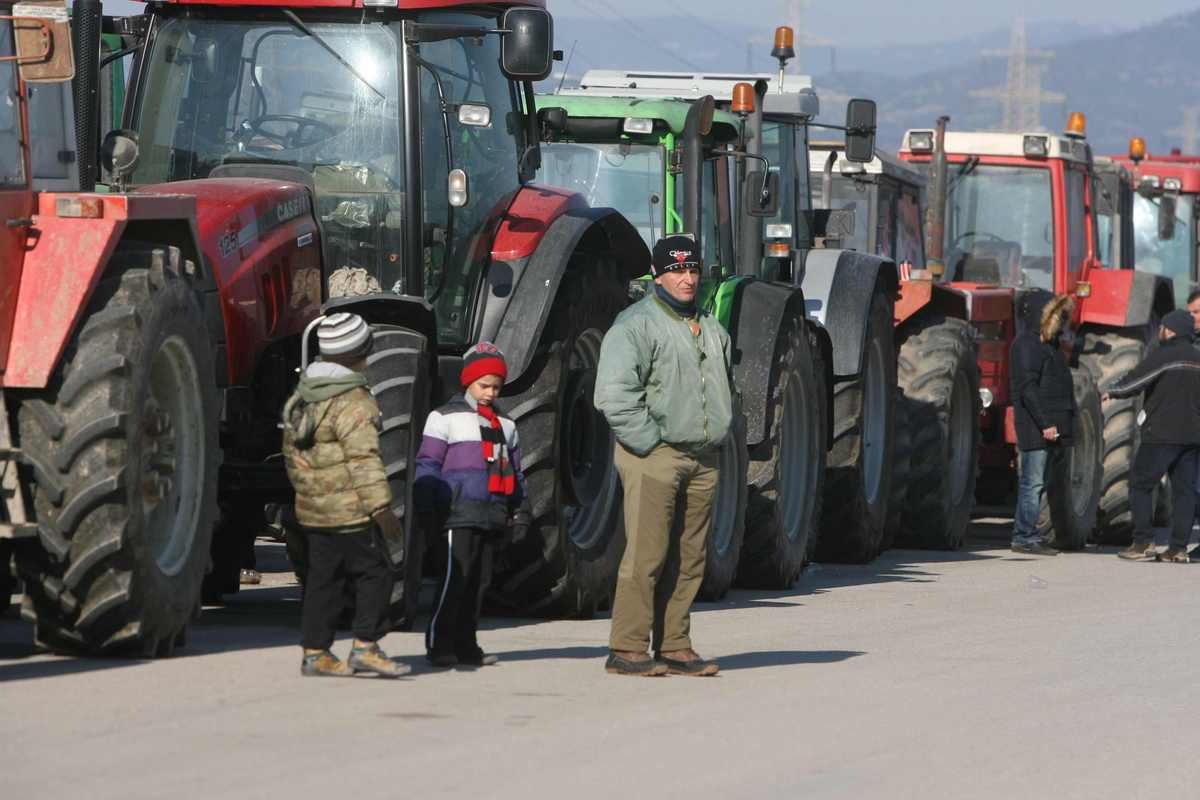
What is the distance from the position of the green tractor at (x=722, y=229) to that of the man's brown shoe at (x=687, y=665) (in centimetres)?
329

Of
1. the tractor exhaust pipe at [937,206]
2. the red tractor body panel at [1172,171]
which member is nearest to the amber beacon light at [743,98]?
the tractor exhaust pipe at [937,206]

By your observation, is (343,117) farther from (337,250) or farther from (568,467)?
(568,467)

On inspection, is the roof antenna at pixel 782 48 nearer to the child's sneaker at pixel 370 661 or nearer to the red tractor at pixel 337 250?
the red tractor at pixel 337 250

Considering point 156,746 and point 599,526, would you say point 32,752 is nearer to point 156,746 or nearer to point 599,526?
point 156,746

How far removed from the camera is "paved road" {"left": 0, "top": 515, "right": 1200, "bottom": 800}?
6812 mm

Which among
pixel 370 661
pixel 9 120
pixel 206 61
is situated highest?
pixel 206 61

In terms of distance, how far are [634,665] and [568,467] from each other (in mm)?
1898

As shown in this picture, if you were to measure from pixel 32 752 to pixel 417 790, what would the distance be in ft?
3.88

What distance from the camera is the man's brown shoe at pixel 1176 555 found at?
54.0ft

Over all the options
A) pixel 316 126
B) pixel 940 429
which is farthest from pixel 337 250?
pixel 940 429

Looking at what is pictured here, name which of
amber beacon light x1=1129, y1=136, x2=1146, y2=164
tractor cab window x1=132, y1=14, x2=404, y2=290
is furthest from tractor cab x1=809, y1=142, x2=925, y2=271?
tractor cab window x1=132, y1=14, x2=404, y2=290

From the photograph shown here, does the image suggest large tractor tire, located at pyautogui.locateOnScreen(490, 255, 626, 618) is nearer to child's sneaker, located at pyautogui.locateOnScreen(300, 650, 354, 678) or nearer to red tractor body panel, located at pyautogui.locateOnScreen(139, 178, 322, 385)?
red tractor body panel, located at pyautogui.locateOnScreen(139, 178, 322, 385)

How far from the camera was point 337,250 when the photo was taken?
10.5 m

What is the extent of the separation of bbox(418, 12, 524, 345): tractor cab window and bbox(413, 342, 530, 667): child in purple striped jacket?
1.34 meters
